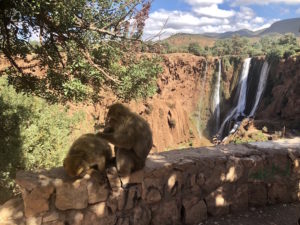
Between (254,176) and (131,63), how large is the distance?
3.80 metres

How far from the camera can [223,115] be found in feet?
136

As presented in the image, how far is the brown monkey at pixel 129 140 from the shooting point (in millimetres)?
3379

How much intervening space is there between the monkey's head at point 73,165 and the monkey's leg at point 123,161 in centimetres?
45

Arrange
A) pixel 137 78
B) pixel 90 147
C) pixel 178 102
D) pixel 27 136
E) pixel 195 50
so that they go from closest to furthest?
pixel 90 147, pixel 137 78, pixel 27 136, pixel 178 102, pixel 195 50

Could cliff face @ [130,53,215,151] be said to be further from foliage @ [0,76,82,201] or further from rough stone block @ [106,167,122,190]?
rough stone block @ [106,167,122,190]

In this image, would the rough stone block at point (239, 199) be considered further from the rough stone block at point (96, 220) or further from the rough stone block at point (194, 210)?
the rough stone block at point (96, 220)

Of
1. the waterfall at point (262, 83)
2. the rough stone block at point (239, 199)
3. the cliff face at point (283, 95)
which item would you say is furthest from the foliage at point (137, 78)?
the waterfall at point (262, 83)

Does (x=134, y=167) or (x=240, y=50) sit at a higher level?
(x=240, y=50)

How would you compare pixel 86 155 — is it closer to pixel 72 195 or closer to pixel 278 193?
pixel 72 195

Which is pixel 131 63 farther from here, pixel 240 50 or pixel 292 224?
pixel 240 50

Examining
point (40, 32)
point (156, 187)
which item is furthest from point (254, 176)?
point (40, 32)

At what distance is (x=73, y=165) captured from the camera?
3.12 m

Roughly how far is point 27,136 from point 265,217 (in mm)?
6606

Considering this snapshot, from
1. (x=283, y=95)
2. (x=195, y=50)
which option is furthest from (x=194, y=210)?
(x=195, y=50)
